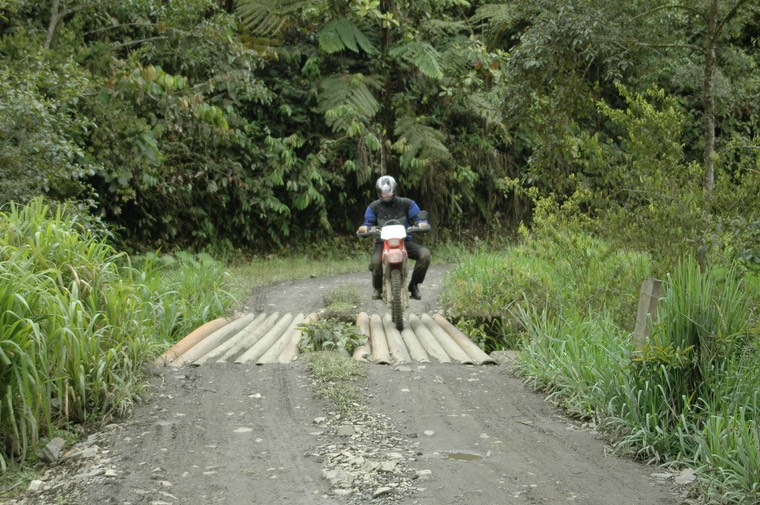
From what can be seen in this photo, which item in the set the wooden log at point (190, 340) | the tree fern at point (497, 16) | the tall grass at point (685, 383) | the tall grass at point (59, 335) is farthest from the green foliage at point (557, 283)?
the tree fern at point (497, 16)

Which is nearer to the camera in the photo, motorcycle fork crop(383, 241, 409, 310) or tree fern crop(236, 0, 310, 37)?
motorcycle fork crop(383, 241, 409, 310)

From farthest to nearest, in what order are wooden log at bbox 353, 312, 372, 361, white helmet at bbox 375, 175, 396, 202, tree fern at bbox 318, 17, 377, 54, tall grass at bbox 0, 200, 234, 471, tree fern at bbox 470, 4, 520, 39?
tree fern at bbox 470, 4, 520, 39
tree fern at bbox 318, 17, 377, 54
white helmet at bbox 375, 175, 396, 202
wooden log at bbox 353, 312, 372, 361
tall grass at bbox 0, 200, 234, 471

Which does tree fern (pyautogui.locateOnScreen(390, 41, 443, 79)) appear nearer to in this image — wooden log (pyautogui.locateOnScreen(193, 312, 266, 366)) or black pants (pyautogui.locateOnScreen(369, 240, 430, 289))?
black pants (pyautogui.locateOnScreen(369, 240, 430, 289))

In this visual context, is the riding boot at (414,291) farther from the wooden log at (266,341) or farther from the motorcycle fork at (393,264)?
the wooden log at (266,341)

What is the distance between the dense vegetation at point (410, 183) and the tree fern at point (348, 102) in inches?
2.3

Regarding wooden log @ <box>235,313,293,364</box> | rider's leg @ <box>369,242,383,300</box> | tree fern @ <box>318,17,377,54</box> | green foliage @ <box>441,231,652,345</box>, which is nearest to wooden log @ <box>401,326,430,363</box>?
rider's leg @ <box>369,242,383,300</box>

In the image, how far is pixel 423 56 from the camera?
15.8 metres

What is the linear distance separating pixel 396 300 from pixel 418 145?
27.2 feet

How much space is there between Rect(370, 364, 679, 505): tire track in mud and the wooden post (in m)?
0.86

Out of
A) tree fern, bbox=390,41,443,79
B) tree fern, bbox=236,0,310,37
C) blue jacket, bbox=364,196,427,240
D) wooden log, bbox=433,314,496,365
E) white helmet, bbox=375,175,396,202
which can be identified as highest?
tree fern, bbox=236,0,310,37

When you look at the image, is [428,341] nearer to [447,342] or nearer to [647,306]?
[447,342]

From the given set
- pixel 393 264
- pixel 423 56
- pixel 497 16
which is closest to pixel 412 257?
pixel 393 264

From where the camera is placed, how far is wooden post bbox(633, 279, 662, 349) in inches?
236

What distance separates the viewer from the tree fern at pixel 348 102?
1573 cm
